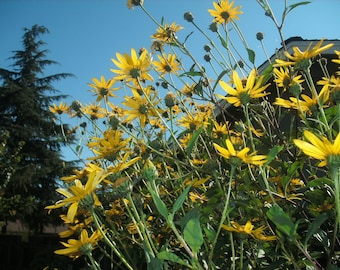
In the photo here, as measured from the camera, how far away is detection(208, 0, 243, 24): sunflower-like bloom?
75.7 inches

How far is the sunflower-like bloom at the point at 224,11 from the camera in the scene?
1923mm

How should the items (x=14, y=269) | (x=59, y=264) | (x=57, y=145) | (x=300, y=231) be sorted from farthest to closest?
1. (x=57, y=145)
2. (x=14, y=269)
3. (x=59, y=264)
4. (x=300, y=231)

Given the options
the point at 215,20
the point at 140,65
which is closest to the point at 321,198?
the point at 140,65

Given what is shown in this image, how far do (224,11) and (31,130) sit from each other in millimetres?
17027

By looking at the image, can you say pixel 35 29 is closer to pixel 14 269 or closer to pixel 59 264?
pixel 14 269

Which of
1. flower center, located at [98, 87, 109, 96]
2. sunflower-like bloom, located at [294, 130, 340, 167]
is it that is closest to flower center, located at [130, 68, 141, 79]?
flower center, located at [98, 87, 109, 96]

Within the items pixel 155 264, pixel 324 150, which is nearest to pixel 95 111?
pixel 155 264

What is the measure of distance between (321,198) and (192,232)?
524 millimetres

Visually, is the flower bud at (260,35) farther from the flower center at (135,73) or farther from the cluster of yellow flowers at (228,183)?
the flower center at (135,73)

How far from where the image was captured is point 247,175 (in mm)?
1142

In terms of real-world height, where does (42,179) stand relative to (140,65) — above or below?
above

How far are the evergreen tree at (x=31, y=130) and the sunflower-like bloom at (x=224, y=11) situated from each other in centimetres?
1424

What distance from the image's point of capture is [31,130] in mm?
17594

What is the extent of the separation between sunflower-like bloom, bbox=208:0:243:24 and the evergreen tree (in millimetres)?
14241
